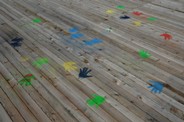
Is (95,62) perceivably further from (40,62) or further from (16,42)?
(16,42)

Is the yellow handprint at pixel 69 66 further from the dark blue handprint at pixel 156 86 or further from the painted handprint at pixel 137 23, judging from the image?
the painted handprint at pixel 137 23

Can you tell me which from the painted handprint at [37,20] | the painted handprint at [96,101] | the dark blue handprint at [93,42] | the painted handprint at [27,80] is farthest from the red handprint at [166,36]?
the painted handprint at [37,20]

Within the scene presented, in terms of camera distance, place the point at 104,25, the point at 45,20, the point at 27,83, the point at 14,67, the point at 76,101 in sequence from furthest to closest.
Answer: the point at 45,20 < the point at 104,25 < the point at 14,67 < the point at 27,83 < the point at 76,101

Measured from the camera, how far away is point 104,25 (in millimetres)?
6043

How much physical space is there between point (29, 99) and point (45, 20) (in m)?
3.33

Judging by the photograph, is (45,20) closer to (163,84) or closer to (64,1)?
(64,1)

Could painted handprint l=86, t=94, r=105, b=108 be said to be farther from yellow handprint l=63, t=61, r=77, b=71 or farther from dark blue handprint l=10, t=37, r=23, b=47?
dark blue handprint l=10, t=37, r=23, b=47

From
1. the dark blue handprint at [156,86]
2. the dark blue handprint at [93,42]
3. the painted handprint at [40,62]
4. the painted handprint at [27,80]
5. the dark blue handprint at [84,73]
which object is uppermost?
the dark blue handprint at [156,86]

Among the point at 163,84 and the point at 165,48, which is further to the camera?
the point at 165,48

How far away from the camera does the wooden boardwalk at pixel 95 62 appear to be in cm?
368

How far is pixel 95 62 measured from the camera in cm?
473

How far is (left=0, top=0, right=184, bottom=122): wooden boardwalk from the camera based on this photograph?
3680 mm

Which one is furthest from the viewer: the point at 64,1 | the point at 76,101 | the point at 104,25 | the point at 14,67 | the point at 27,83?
the point at 64,1

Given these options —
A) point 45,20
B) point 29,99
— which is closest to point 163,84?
point 29,99
